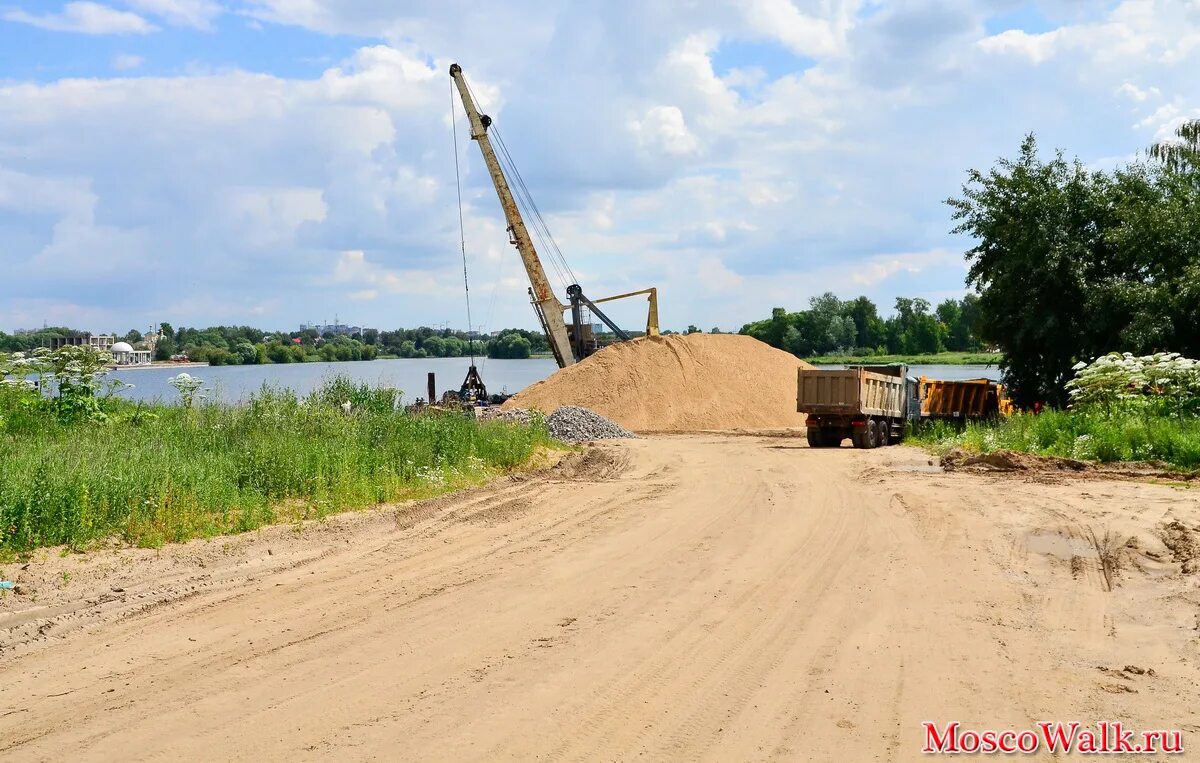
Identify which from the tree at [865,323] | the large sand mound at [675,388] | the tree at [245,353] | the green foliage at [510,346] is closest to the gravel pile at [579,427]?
→ the large sand mound at [675,388]

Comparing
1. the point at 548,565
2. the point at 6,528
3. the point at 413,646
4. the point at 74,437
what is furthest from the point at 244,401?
the point at 413,646

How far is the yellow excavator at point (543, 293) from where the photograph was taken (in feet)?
146

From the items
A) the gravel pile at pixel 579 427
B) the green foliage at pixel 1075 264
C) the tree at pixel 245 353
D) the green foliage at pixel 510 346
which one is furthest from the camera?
the green foliage at pixel 510 346

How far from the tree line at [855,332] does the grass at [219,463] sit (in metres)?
103

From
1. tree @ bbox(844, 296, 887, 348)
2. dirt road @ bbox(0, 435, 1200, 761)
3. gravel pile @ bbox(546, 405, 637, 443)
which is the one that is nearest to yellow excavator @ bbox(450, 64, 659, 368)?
gravel pile @ bbox(546, 405, 637, 443)

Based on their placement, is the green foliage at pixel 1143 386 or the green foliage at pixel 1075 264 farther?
the green foliage at pixel 1075 264

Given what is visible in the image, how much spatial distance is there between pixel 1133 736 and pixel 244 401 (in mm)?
15775

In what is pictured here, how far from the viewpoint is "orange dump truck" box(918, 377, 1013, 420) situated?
30.8 metres

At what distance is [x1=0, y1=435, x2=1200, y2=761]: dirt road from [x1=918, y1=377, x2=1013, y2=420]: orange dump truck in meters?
17.6

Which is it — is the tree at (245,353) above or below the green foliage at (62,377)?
above

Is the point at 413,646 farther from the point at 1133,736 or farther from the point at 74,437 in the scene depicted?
the point at 74,437

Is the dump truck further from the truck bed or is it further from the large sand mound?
the large sand mound

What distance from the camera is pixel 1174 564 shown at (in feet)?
33.5

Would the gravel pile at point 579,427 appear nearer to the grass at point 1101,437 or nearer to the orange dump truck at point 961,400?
the orange dump truck at point 961,400
